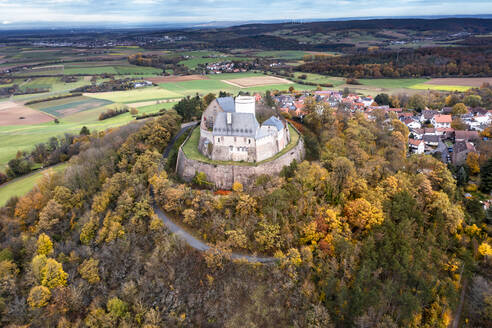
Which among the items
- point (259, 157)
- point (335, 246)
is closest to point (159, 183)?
point (259, 157)

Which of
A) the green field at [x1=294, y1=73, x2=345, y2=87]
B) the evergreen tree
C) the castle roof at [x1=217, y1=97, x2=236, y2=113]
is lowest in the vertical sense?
the evergreen tree

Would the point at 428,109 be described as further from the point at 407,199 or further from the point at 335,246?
the point at 335,246

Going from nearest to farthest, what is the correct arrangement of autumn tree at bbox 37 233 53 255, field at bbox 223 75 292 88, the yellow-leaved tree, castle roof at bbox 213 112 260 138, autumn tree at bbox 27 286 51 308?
autumn tree at bbox 27 286 51 308 → the yellow-leaved tree → autumn tree at bbox 37 233 53 255 → castle roof at bbox 213 112 260 138 → field at bbox 223 75 292 88

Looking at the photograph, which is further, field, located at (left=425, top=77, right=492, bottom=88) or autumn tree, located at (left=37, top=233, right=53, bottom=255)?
field, located at (left=425, top=77, right=492, bottom=88)

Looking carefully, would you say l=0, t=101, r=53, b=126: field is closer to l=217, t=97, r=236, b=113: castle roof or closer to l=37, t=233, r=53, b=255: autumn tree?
l=37, t=233, r=53, b=255: autumn tree

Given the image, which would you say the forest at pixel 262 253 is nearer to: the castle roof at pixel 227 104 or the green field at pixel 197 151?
the green field at pixel 197 151

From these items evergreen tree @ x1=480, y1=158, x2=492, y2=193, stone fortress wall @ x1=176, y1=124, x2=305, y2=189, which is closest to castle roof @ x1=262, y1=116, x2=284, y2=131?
stone fortress wall @ x1=176, y1=124, x2=305, y2=189

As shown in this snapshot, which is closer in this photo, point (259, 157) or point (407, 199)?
point (407, 199)
